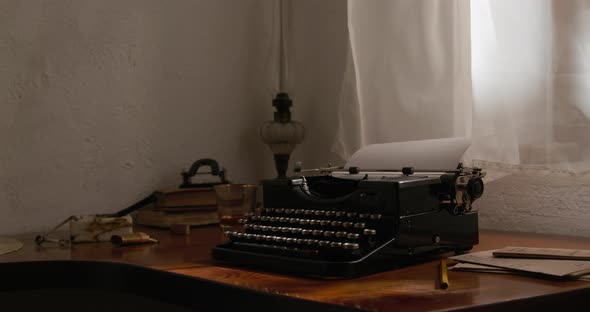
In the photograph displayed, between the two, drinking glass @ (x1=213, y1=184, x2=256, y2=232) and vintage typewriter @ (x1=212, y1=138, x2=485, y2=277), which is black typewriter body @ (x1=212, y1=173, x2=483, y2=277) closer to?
vintage typewriter @ (x1=212, y1=138, x2=485, y2=277)

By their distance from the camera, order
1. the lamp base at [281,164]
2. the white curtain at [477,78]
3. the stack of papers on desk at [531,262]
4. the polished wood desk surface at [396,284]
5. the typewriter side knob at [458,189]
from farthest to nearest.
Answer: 1. the lamp base at [281,164]
2. the white curtain at [477,78]
3. the typewriter side knob at [458,189]
4. the stack of papers on desk at [531,262]
5. the polished wood desk surface at [396,284]

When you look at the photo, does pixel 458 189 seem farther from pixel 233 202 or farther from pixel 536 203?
pixel 233 202

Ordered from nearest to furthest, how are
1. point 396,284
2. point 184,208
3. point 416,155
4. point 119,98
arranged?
point 396,284 → point 416,155 → point 184,208 → point 119,98

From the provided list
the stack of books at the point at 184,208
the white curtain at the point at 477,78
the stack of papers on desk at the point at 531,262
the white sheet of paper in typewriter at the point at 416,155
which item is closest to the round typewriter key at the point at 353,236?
Result: the stack of papers on desk at the point at 531,262

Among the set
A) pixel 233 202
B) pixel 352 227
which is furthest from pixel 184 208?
pixel 352 227

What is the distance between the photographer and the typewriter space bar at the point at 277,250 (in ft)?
3.48

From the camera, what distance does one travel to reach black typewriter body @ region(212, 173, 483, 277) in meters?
1.05

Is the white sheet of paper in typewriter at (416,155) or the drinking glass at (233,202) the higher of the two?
the white sheet of paper in typewriter at (416,155)

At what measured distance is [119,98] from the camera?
2.02 metres

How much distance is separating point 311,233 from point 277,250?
6 cm

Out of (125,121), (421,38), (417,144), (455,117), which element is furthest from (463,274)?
(125,121)

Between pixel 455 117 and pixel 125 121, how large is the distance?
38.0 inches

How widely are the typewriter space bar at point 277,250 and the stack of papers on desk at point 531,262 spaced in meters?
0.23

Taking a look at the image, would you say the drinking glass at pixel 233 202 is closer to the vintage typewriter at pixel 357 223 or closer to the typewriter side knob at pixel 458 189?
the vintage typewriter at pixel 357 223
